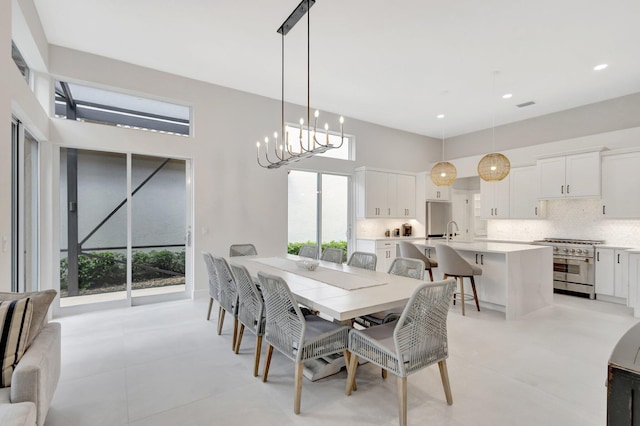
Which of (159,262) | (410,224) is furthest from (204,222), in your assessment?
(410,224)

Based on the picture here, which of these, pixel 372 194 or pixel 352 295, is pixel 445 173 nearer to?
pixel 372 194

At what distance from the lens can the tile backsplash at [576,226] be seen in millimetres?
5113

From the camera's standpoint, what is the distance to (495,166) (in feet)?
14.6

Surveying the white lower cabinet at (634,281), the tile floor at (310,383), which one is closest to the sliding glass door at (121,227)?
the tile floor at (310,383)

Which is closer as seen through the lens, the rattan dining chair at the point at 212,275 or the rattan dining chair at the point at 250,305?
the rattan dining chair at the point at 250,305

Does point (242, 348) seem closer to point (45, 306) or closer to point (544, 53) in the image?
point (45, 306)

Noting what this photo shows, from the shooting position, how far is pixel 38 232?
388 cm

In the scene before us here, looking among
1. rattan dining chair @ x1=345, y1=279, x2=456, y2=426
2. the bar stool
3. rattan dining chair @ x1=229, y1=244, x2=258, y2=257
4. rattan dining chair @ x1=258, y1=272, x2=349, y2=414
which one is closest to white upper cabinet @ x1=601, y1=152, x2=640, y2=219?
the bar stool

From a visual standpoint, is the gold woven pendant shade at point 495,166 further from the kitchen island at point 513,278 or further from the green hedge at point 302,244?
the green hedge at point 302,244

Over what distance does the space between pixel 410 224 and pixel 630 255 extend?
3836 millimetres

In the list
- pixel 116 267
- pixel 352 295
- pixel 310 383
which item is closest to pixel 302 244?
pixel 116 267

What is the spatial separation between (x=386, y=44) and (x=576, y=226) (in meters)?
4.78

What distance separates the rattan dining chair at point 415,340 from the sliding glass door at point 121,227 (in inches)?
149

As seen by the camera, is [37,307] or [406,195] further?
[406,195]
